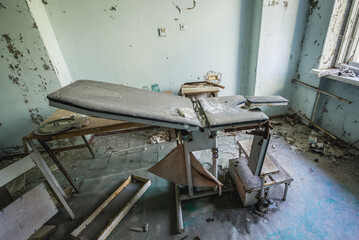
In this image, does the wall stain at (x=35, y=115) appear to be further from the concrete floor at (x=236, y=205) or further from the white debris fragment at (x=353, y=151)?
the white debris fragment at (x=353, y=151)

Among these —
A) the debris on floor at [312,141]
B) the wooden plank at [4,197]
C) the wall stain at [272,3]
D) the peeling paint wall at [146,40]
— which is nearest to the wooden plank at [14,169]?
the wooden plank at [4,197]

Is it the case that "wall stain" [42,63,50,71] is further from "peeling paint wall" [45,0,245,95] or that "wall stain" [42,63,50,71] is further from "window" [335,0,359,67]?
"window" [335,0,359,67]

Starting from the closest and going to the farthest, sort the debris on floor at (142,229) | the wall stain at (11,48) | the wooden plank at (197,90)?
1. the debris on floor at (142,229)
2. the wall stain at (11,48)
3. the wooden plank at (197,90)

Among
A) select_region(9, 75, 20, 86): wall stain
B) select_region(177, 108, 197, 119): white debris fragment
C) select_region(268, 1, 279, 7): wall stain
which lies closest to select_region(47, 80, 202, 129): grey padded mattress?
select_region(177, 108, 197, 119): white debris fragment

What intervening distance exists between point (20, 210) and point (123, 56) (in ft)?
7.41

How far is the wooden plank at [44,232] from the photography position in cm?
156

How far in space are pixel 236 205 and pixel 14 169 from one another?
196 cm

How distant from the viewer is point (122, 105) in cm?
117

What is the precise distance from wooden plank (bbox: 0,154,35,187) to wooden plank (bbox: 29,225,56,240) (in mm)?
637

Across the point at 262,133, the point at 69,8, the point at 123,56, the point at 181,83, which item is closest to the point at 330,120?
the point at 262,133

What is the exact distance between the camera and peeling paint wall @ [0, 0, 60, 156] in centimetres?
207

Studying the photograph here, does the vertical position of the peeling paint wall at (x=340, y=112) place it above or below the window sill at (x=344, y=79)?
below

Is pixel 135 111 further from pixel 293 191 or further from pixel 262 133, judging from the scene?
pixel 293 191

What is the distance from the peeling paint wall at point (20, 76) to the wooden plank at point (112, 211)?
5.72ft
